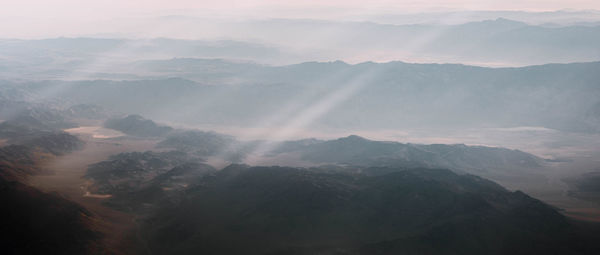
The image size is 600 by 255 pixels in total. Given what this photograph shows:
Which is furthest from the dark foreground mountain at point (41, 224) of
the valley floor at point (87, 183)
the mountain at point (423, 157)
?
the mountain at point (423, 157)

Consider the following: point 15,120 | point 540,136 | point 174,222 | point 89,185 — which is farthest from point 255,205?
point 540,136

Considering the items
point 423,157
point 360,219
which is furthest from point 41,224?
point 423,157

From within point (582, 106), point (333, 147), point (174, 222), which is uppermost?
point (582, 106)

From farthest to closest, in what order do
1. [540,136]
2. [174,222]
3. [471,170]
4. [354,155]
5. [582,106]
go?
[582,106] < [540,136] < [354,155] < [471,170] < [174,222]

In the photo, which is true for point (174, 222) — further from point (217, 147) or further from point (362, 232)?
point (217, 147)

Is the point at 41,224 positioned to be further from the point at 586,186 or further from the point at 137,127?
the point at 137,127

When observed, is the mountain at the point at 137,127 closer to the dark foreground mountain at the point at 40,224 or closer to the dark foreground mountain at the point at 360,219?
the dark foreground mountain at the point at 360,219
